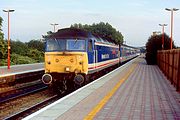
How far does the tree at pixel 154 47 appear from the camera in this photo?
4872cm

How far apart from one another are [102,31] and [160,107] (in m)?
107

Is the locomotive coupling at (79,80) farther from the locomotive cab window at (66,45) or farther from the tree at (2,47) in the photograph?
the tree at (2,47)

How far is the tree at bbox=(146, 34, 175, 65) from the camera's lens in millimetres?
48719

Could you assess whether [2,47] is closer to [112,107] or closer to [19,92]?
[19,92]

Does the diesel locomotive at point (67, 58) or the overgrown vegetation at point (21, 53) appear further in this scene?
the overgrown vegetation at point (21, 53)

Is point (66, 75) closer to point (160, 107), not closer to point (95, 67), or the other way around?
point (95, 67)

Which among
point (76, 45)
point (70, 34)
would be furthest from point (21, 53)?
point (76, 45)

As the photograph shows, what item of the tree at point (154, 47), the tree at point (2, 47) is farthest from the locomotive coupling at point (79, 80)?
the tree at point (154, 47)

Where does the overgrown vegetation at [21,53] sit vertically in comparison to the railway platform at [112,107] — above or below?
above

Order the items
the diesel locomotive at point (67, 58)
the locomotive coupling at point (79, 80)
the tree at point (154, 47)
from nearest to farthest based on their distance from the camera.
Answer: the locomotive coupling at point (79, 80) < the diesel locomotive at point (67, 58) < the tree at point (154, 47)

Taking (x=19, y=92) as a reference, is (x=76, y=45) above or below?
Answer: above

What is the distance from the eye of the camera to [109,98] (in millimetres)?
12344

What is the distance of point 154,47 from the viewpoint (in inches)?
1969

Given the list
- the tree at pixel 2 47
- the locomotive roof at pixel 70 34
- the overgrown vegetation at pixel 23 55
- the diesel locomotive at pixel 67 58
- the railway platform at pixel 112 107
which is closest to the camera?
the railway platform at pixel 112 107
